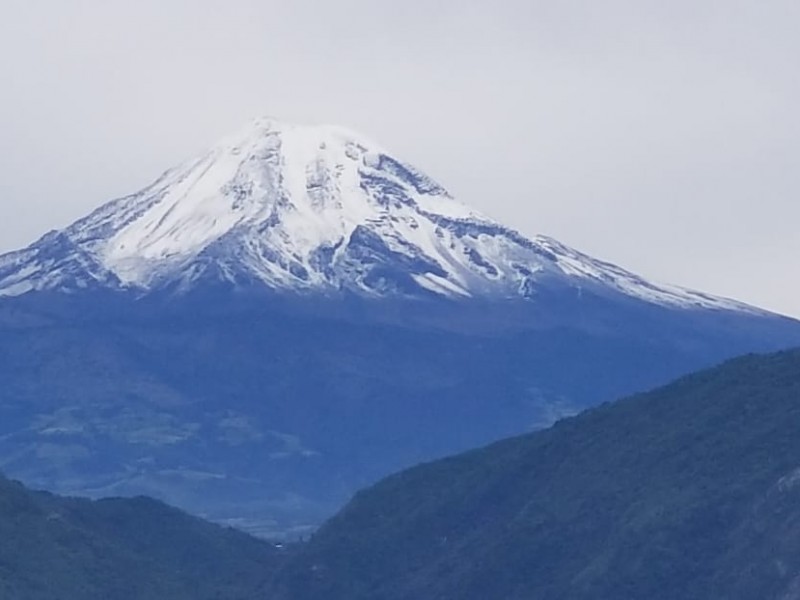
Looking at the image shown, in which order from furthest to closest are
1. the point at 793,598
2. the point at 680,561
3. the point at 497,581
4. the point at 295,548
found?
the point at 295,548, the point at 497,581, the point at 680,561, the point at 793,598

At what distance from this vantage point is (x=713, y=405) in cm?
12950

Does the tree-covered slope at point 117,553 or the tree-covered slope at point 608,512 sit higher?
the tree-covered slope at point 608,512

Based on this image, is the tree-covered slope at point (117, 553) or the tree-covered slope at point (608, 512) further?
the tree-covered slope at point (117, 553)

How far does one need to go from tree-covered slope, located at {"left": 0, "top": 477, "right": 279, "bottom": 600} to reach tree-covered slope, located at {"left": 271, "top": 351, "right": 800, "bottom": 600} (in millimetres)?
5840

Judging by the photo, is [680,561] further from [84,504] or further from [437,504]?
[84,504]

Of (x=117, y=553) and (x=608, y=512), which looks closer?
(x=608, y=512)

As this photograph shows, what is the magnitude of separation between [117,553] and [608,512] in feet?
85.9

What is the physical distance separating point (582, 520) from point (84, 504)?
116 feet

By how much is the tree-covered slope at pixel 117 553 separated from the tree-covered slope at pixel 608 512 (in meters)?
5.84

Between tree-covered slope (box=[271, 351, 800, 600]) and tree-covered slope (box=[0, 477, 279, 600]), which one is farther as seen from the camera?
tree-covered slope (box=[0, 477, 279, 600])

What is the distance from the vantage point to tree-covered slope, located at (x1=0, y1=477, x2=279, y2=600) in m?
122

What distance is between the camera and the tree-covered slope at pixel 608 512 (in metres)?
110

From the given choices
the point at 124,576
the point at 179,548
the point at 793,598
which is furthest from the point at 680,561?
the point at 179,548

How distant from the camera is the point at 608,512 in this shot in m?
119
